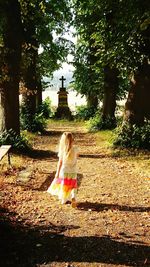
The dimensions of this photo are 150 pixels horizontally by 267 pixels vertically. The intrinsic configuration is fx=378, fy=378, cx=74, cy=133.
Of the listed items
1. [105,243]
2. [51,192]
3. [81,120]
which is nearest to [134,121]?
[51,192]

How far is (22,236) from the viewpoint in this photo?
676cm

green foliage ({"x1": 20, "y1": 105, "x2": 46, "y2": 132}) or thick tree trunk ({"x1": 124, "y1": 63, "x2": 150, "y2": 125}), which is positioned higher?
thick tree trunk ({"x1": 124, "y1": 63, "x2": 150, "y2": 125})

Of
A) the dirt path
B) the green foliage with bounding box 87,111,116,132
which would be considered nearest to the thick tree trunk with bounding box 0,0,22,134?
the dirt path

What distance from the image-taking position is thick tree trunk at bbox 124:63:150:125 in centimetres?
1631

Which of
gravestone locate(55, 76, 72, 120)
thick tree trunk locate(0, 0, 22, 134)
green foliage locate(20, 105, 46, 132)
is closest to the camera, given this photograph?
thick tree trunk locate(0, 0, 22, 134)

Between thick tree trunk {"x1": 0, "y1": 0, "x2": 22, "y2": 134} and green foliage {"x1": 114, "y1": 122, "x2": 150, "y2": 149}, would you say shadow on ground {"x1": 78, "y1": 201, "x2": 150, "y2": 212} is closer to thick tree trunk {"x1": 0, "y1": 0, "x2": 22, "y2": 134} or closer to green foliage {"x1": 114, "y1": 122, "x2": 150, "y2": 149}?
thick tree trunk {"x1": 0, "y1": 0, "x2": 22, "y2": 134}

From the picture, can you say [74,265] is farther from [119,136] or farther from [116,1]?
[116,1]

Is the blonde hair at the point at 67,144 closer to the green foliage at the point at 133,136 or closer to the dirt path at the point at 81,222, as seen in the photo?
the dirt path at the point at 81,222

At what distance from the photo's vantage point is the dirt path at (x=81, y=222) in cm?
595

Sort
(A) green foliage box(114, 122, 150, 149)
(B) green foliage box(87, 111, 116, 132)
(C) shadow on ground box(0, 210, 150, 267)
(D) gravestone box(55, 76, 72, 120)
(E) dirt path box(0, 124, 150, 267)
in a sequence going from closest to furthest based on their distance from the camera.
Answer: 1. (C) shadow on ground box(0, 210, 150, 267)
2. (E) dirt path box(0, 124, 150, 267)
3. (A) green foliage box(114, 122, 150, 149)
4. (B) green foliage box(87, 111, 116, 132)
5. (D) gravestone box(55, 76, 72, 120)

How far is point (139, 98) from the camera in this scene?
1650 cm

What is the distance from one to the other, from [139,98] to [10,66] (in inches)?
226

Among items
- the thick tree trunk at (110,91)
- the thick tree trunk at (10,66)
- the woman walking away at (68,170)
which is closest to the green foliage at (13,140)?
the thick tree trunk at (10,66)

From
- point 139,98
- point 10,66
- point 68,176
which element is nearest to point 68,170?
point 68,176
